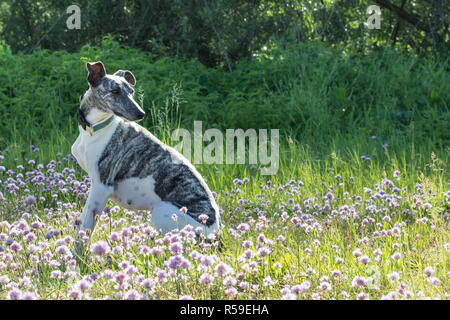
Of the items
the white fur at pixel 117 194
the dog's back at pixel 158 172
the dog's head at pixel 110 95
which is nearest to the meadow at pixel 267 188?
the white fur at pixel 117 194

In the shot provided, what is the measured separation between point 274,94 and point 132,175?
520 cm

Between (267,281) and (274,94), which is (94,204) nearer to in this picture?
(267,281)

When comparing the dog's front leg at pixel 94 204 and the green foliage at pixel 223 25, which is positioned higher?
the green foliage at pixel 223 25

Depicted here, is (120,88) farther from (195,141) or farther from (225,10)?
(225,10)

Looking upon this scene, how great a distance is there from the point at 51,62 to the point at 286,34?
4.64 m

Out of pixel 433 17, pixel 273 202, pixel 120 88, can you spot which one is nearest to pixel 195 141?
pixel 273 202

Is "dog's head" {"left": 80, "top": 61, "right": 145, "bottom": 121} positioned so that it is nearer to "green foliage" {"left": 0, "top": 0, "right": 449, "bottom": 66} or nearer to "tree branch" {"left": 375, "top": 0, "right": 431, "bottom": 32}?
"green foliage" {"left": 0, "top": 0, "right": 449, "bottom": 66}

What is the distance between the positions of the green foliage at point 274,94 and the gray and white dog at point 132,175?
3318mm

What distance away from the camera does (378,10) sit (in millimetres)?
11438

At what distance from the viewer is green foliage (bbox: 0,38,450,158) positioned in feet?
26.6

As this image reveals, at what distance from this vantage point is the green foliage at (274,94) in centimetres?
811

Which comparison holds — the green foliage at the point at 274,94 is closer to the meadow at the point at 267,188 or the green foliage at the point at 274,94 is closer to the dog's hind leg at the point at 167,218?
the meadow at the point at 267,188

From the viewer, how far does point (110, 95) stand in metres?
3.94

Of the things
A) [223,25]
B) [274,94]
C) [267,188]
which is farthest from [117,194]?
[223,25]
